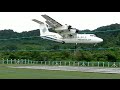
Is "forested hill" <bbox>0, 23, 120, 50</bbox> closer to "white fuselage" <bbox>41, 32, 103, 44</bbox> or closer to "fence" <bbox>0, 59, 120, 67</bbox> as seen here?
"white fuselage" <bbox>41, 32, 103, 44</bbox>

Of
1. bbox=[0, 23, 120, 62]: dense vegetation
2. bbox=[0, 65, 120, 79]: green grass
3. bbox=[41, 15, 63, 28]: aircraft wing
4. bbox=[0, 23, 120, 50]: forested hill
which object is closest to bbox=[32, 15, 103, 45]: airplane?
bbox=[41, 15, 63, 28]: aircraft wing

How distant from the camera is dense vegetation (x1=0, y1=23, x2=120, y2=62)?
869 inches

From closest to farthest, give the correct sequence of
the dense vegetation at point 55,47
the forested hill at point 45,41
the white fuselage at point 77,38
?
1. the white fuselage at point 77,38
2. the forested hill at point 45,41
3. the dense vegetation at point 55,47

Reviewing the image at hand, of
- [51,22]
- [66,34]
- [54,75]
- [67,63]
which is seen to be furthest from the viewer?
[67,63]

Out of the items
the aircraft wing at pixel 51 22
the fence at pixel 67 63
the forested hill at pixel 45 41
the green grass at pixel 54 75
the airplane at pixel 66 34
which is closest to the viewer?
the aircraft wing at pixel 51 22

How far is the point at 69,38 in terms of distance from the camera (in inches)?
669

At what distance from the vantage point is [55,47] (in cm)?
2498

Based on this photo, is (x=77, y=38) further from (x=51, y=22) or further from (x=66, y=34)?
(x=51, y=22)

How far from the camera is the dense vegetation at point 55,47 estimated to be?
2206 centimetres

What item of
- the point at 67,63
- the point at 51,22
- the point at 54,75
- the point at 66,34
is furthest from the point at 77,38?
the point at 67,63

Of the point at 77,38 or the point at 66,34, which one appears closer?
the point at 77,38

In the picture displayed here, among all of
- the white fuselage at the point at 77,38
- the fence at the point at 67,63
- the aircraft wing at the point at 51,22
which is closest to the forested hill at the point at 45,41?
the white fuselage at the point at 77,38

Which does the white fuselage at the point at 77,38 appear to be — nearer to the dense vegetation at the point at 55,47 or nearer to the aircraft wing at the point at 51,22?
the aircraft wing at the point at 51,22
